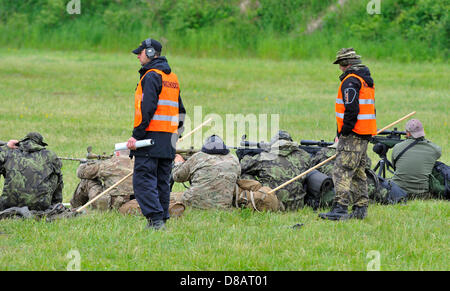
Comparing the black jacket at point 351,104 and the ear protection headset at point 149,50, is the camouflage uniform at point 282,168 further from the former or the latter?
the ear protection headset at point 149,50

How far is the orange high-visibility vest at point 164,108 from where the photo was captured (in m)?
7.53

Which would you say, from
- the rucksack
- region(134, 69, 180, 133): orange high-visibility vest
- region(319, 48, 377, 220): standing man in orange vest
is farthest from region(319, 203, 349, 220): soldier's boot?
the rucksack

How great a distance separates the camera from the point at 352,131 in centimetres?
834

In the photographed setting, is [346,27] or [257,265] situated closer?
[257,265]

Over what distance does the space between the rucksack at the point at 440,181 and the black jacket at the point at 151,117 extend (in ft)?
13.7

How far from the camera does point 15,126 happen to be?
16.5m

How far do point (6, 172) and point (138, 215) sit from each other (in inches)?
60.0

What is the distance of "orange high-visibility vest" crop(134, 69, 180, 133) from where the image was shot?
753 cm

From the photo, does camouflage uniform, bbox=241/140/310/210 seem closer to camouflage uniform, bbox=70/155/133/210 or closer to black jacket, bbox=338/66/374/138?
black jacket, bbox=338/66/374/138

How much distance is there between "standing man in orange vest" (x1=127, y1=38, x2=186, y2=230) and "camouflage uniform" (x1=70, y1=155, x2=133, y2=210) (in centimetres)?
108

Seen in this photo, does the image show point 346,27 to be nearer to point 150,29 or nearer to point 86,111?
point 150,29

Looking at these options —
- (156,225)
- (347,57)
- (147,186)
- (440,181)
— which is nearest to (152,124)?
(147,186)

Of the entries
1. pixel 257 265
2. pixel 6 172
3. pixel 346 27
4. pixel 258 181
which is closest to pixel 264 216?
pixel 258 181

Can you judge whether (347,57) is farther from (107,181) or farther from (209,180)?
(107,181)
